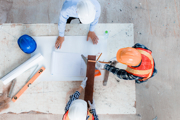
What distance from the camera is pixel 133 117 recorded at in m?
1.78

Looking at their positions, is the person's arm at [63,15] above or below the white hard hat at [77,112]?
above

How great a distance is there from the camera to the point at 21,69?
4.00ft

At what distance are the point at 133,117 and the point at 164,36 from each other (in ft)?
4.98

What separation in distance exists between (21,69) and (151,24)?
2162 millimetres

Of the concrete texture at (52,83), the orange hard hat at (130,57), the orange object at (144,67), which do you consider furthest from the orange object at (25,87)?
the orange object at (144,67)

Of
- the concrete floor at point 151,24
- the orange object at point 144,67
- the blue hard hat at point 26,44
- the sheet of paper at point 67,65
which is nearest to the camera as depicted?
the orange object at point 144,67

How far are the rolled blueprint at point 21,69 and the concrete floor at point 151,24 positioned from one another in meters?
0.98

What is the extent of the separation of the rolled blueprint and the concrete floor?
3.22 feet

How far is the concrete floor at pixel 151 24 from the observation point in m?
1.83

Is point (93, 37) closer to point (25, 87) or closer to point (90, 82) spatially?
point (90, 82)

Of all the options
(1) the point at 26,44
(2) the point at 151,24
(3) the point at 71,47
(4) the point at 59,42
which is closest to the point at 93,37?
(3) the point at 71,47

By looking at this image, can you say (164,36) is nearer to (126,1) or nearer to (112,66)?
(126,1)

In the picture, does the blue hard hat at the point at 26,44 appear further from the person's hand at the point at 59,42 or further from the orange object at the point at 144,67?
the orange object at the point at 144,67

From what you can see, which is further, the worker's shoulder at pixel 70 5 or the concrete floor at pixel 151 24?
the concrete floor at pixel 151 24
